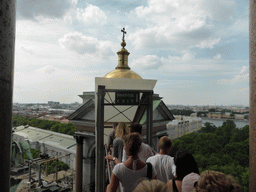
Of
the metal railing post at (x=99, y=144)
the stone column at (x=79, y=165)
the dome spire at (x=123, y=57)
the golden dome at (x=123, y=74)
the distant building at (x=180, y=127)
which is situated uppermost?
the dome spire at (x=123, y=57)

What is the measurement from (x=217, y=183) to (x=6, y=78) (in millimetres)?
1789

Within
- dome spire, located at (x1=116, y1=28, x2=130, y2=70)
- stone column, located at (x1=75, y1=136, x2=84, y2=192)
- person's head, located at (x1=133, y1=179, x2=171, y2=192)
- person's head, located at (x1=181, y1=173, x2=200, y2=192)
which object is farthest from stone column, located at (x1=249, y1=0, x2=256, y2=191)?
dome spire, located at (x1=116, y1=28, x2=130, y2=70)

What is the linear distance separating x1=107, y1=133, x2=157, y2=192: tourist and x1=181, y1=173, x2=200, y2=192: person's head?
0.54m

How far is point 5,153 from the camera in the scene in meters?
1.38

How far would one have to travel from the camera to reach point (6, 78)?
1.33 metres

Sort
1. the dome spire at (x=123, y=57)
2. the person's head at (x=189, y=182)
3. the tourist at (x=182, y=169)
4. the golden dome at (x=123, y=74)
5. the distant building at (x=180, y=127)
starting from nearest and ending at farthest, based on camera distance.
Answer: the person's head at (x=189, y=182)
the tourist at (x=182, y=169)
the golden dome at (x=123, y=74)
the dome spire at (x=123, y=57)
the distant building at (x=180, y=127)

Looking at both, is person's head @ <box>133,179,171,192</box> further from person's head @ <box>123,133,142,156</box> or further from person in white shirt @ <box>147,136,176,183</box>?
person in white shirt @ <box>147,136,176,183</box>

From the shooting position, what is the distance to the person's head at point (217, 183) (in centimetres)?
145

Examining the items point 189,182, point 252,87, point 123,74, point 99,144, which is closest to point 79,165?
point 123,74

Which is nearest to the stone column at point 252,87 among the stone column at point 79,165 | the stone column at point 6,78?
the stone column at point 6,78

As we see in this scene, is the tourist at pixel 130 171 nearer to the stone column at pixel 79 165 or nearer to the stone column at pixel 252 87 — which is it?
the stone column at pixel 252 87

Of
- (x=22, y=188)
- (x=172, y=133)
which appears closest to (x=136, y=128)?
(x=22, y=188)

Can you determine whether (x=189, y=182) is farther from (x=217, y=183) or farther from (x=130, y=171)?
(x=130, y=171)

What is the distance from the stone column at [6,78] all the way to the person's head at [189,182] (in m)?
1.68
